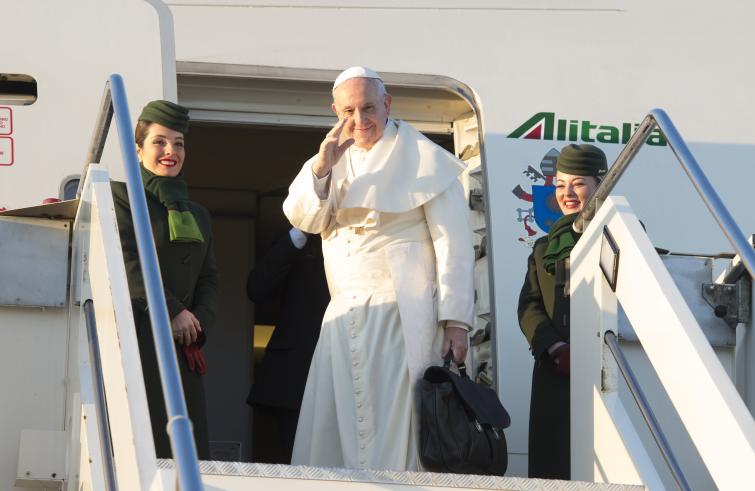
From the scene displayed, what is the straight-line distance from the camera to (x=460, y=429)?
4.91m

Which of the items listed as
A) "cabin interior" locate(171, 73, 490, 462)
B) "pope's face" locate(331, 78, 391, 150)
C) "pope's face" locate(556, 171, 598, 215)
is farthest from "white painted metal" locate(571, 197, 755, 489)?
"cabin interior" locate(171, 73, 490, 462)

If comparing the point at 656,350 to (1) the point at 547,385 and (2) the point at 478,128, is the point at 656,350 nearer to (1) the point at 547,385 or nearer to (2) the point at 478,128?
(1) the point at 547,385

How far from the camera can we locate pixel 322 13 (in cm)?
677

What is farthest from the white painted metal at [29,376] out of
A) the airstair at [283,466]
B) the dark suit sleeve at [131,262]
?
the dark suit sleeve at [131,262]

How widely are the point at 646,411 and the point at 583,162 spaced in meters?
1.30

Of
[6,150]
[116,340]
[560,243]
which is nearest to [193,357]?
[116,340]

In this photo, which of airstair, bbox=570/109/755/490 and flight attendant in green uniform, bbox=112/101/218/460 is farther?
flight attendant in green uniform, bbox=112/101/218/460

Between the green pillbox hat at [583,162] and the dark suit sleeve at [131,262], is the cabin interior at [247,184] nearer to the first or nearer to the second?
the green pillbox hat at [583,162]

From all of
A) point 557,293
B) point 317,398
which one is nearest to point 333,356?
point 317,398

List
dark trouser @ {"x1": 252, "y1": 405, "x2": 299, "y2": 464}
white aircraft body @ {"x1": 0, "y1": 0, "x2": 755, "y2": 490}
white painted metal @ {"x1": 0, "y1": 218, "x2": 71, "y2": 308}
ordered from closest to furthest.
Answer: white aircraft body @ {"x1": 0, "y1": 0, "x2": 755, "y2": 490}, white painted metal @ {"x1": 0, "y1": 218, "x2": 71, "y2": 308}, dark trouser @ {"x1": 252, "y1": 405, "x2": 299, "y2": 464}

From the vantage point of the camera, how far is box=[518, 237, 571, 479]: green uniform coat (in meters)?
5.28

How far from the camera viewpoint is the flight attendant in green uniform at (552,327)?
5277 mm

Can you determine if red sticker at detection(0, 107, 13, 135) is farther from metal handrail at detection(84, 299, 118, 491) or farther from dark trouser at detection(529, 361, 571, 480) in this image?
dark trouser at detection(529, 361, 571, 480)

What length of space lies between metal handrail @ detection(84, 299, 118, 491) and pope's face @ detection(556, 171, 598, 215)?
174cm
